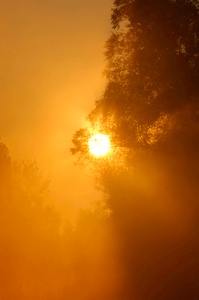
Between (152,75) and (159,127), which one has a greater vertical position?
(152,75)

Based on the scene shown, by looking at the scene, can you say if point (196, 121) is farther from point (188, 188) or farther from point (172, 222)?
point (172, 222)

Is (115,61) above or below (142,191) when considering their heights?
above

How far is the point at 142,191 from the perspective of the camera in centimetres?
2109

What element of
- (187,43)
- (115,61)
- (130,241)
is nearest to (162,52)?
(187,43)

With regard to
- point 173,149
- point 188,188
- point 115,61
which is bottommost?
point 188,188

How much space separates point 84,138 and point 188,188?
523 centimetres

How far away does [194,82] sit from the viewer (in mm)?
16969

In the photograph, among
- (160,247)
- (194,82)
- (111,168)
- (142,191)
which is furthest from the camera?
(111,168)

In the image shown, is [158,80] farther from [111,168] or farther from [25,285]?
[25,285]

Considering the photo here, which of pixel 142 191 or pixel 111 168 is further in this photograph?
pixel 111 168

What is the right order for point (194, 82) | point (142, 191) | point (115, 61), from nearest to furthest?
point (194, 82) < point (115, 61) < point (142, 191)

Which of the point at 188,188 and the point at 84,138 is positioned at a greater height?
the point at 84,138

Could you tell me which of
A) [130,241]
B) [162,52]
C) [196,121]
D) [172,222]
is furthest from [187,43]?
[130,241]

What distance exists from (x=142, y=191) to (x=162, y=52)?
6.75 m
